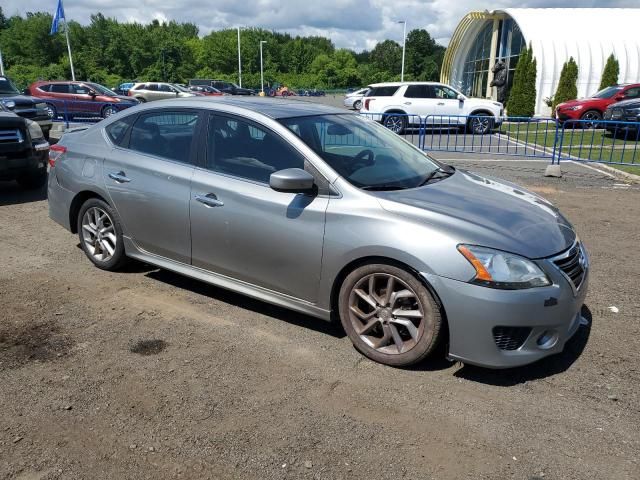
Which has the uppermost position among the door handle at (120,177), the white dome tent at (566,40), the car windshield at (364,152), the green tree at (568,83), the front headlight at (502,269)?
the white dome tent at (566,40)

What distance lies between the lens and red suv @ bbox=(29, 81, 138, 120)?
21.1m

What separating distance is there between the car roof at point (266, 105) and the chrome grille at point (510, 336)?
2.20 meters

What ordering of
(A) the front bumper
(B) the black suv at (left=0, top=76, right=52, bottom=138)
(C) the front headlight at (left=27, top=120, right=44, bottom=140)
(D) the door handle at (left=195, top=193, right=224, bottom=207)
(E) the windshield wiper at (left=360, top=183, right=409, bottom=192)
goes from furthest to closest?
(B) the black suv at (left=0, top=76, right=52, bottom=138) < (C) the front headlight at (left=27, top=120, right=44, bottom=140) < (D) the door handle at (left=195, top=193, right=224, bottom=207) < (E) the windshield wiper at (left=360, top=183, right=409, bottom=192) < (A) the front bumper

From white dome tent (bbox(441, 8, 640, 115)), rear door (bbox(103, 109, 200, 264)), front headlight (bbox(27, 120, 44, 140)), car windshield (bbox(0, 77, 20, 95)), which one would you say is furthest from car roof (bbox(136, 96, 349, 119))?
white dome tent (bbox(441, 8, 640, 115))

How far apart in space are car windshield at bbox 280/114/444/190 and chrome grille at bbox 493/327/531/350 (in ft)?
3.99

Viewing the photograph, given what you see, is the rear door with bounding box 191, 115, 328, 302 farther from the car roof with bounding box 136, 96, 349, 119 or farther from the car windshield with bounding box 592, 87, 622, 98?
the car windshield with bounding box 592, 87, 622, 98

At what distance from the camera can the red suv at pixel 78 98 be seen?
21.1 m

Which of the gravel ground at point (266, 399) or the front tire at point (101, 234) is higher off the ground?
the front tire at point (101, 234)

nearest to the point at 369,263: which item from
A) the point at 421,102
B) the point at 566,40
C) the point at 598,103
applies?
the point at 421,102

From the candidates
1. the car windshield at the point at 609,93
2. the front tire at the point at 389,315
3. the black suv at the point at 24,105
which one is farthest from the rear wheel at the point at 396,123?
the front tire at the point at 389,315

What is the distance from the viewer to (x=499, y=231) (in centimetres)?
336

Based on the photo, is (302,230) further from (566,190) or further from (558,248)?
(566,190)

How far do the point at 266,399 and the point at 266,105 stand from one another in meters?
2.38

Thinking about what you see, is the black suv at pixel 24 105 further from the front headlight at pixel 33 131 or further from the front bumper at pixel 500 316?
the front bumper at pixel 500 316
